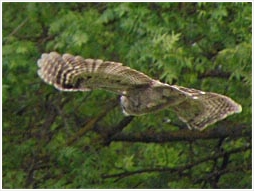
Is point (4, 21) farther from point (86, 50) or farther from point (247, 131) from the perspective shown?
point (247, 131)

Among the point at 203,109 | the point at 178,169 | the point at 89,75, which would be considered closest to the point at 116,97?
the point at 178,169

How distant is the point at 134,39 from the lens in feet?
30.3

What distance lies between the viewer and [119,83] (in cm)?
671

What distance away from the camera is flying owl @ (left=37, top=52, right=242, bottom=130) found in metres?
6.58

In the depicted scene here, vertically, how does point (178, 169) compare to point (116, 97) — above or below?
below

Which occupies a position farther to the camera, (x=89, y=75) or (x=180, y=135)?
(x=180, y=135)

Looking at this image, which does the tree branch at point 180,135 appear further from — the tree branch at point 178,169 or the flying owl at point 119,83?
the flying owl at point 119,83

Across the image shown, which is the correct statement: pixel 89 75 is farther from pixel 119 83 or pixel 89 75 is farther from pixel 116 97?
pixel 116 97

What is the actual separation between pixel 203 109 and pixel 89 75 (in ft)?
4.40

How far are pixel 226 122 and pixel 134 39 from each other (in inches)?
57.6

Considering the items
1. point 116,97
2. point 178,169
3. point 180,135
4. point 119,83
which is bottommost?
point 178,169

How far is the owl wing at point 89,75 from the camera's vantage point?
6.56 m

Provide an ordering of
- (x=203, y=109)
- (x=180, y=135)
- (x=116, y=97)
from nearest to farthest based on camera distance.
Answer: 1. (x=203, y=109)
2. (x=116, y=97)
3. (x=180, y=135)

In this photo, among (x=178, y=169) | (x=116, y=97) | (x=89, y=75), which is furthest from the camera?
(x=178, y=169)
